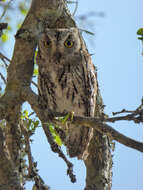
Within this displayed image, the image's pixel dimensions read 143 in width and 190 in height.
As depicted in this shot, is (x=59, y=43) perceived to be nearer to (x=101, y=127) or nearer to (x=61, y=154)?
(x=61, y=154)

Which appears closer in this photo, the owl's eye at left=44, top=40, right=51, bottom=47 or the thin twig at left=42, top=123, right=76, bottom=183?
the thin twig at left=42, top=123, right=76, bottom=183

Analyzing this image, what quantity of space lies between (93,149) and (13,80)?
1.07 meters

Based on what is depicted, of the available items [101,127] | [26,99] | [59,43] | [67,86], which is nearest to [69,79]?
[67,86]

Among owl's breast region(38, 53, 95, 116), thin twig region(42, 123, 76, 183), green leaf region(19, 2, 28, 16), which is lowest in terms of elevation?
thin twig region(42, 123, 76, 183)

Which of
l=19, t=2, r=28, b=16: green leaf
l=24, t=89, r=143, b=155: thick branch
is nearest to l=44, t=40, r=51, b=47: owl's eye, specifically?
l=19, t=2, r=28, b=16: green leaf

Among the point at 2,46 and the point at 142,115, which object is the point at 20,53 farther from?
the point at 142,115

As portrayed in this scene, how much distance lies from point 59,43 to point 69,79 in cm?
37

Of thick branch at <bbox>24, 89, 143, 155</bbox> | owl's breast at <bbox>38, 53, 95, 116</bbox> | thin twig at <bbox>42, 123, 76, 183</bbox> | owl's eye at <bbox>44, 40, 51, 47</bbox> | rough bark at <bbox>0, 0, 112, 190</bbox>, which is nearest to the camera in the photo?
thick branch at <bbox>24, 89, 143, 155</bbox>

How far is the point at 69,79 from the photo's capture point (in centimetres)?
269

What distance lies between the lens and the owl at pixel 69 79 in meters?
2.71

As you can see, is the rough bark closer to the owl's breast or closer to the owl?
the owl

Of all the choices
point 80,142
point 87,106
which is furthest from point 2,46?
point 80,142

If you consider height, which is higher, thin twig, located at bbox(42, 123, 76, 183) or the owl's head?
the owl's head

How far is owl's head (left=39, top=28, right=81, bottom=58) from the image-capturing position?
2790mm
